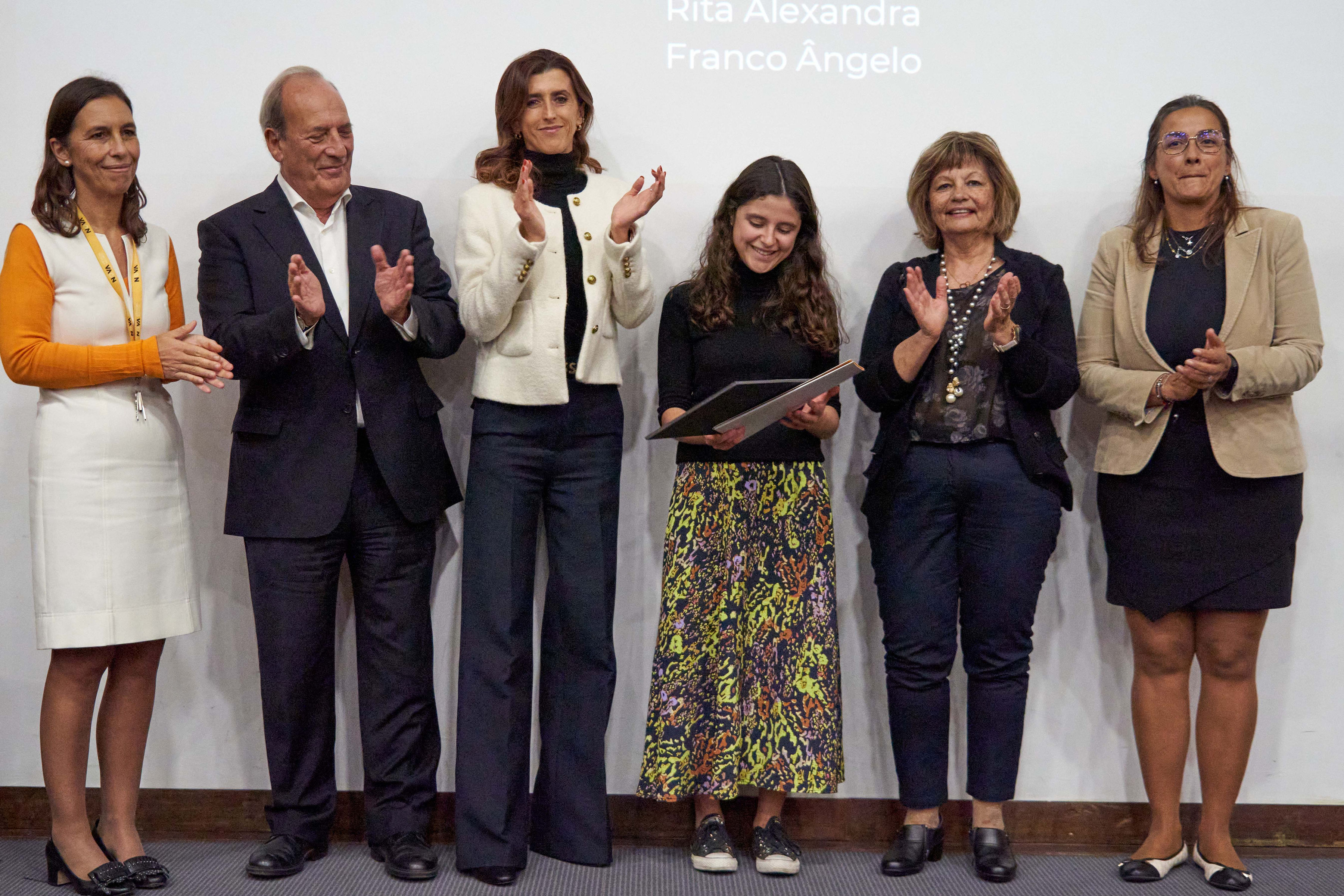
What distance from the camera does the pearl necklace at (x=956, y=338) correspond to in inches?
106

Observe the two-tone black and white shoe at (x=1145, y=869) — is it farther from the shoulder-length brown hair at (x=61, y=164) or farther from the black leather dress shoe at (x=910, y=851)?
the shoulder-length brown hair at (x=61, y=164)

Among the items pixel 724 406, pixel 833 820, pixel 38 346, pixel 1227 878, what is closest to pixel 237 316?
pixel 38 346

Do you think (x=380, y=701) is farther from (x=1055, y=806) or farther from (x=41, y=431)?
(x=1055, y=806)

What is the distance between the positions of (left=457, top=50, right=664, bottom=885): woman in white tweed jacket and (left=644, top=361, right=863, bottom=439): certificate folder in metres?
0.41

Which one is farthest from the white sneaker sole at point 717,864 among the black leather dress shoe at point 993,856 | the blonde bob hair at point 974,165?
the blonde bob hair at point 974,165

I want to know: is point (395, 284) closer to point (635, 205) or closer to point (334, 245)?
point (334, 245)

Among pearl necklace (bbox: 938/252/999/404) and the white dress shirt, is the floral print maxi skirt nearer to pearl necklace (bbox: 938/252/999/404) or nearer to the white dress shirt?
pearl necklace (bbox: 938/252/999/404)

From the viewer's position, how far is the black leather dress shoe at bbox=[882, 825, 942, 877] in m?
2.72

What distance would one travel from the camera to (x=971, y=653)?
8.90 feet

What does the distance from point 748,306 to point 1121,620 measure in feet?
4.54

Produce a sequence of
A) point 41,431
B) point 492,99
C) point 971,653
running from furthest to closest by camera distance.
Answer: point 492,99, point 971,653, point 41,431

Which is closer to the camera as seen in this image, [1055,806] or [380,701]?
[380,701]

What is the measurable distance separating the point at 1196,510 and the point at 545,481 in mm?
1602

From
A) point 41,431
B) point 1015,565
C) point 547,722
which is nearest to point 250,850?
point 547,722
